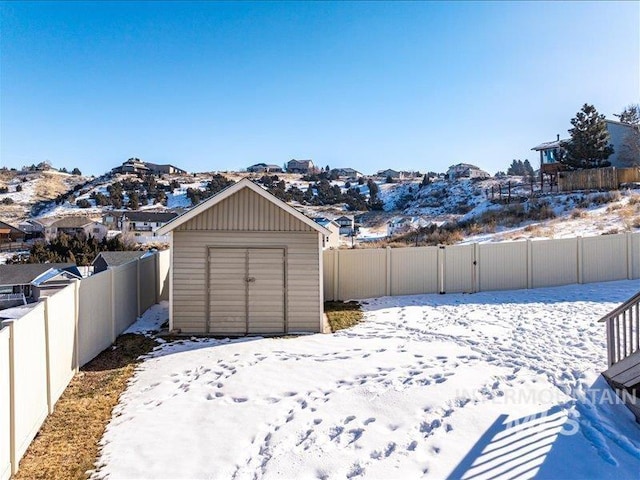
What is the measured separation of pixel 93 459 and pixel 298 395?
235 centimetres

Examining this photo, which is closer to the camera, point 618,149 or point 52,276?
point 52,276

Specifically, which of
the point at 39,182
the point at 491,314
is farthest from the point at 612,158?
the point at 39,182

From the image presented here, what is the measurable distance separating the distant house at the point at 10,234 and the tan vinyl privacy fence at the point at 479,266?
43053 mm

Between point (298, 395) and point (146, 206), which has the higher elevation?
point (146, 206)

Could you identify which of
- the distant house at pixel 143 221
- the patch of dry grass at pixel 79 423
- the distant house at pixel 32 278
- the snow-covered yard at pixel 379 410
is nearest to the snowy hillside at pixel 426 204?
the distant house at pixel 143 221

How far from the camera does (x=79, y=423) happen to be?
189 inches

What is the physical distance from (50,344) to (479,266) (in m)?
11.0

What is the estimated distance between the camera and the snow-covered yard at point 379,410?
149 inches

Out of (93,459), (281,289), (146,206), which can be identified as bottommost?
(93,459)

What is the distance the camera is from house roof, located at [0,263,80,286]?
61.0ft

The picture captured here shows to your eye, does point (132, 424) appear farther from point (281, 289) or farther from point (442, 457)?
point (281, 289)

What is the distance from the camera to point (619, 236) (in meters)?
12.5

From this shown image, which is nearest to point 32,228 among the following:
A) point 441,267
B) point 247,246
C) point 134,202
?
point 134,202

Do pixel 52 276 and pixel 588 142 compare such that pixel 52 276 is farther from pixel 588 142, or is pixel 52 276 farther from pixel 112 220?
pixel 112 220
